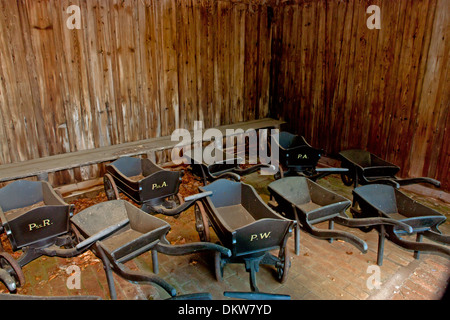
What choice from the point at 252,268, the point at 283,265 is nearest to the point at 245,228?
the point at 252,268

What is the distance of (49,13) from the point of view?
19.6 ft

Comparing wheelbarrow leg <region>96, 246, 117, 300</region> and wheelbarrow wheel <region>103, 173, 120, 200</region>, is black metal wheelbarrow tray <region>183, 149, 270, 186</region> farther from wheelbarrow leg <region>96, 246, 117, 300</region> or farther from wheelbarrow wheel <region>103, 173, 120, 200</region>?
wheelbarrow leg <region>96, 246, 117, 300</region>

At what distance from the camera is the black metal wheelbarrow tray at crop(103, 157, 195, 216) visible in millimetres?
5074

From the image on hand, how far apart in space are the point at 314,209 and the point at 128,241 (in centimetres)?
254

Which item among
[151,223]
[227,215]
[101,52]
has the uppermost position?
[101,52]

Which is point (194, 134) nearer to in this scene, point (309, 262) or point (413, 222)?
point (309, 262)

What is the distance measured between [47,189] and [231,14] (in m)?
6.00

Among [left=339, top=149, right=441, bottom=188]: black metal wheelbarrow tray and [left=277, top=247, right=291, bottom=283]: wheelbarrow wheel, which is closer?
[left=277, top=247, right=291, bottom=283]: wheelbarrow wheel

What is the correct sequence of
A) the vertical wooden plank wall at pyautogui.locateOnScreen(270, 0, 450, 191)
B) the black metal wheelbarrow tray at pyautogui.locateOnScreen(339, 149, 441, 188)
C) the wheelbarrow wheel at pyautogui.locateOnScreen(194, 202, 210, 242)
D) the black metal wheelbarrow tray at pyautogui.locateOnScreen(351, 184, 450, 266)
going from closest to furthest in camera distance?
1. the black metal wheelbarrow tray at pyautogui.locateOnScreen(351, 184, 450, 266)
2. the wheelbarrow wheel at pyautogui.locateOnScreen(194, 202, 210, 242)
3. the black metal wheelbarrow tray at pyautogui.locateOnScreen(339, 149, 441, 188)
4. the vertical wooden plank wall at pyautogui.locateOnScreen(270, 0, 450, 191)

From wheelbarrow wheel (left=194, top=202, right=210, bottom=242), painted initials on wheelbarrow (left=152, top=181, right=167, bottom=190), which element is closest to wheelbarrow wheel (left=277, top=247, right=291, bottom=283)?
wheelbarrow wheel (left=194, top=202, right=210, bottom=242)

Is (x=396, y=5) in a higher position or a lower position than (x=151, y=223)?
higher

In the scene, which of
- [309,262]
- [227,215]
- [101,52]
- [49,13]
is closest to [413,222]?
[309,262]

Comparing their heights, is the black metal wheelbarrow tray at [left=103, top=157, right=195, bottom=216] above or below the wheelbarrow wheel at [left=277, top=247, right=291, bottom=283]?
above

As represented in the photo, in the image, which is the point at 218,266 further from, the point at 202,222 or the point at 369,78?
the point at 369,78
